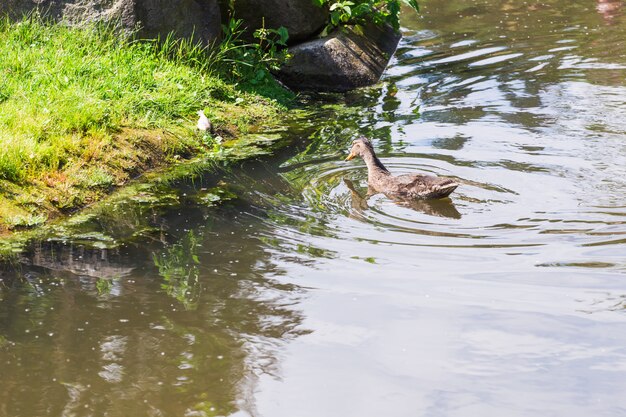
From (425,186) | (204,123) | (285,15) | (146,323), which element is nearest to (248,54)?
(285,15)

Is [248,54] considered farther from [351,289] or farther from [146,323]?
[146,323]

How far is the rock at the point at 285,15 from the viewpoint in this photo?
14.3 m

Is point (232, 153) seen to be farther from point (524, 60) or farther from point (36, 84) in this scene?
point (524, 60)

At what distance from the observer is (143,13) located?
12.8 metres

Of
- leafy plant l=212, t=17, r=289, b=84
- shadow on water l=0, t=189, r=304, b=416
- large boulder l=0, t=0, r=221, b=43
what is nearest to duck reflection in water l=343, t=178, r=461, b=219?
shadow on water l=0, t=189, r=304, b=416

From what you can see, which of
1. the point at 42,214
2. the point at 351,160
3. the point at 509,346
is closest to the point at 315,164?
the point at 351,160

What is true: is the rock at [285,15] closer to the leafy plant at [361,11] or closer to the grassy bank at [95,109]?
the leafy plant at [361,11]

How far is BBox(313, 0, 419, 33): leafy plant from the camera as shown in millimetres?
14781

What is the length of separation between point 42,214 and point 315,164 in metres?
3.07

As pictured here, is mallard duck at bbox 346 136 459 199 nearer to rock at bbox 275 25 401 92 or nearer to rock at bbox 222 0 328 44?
rock at bbox 275 25 401 92

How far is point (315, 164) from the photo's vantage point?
10.9m

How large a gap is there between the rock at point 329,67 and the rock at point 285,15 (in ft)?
0.77

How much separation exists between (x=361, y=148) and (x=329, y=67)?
4.24 meters

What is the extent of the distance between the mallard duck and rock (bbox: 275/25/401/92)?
4061mm
